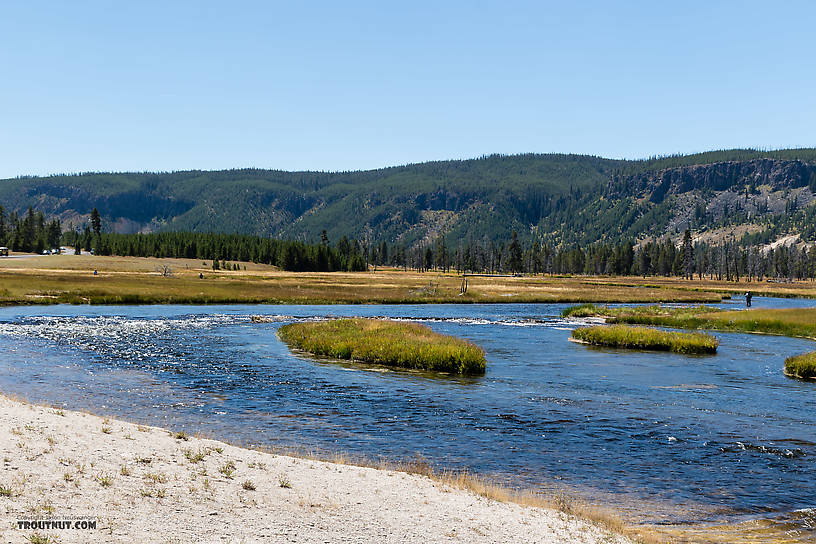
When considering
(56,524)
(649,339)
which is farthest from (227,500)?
(649,339)

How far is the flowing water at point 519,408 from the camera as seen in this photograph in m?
17.6

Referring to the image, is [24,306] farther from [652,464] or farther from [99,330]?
[652,464]

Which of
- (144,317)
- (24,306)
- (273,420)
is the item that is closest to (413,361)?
(273,420)

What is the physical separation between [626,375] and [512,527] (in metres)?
23.8

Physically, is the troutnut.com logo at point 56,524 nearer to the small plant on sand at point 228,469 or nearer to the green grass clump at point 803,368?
the small plant on sand at point 228,469

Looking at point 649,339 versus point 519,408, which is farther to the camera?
point 649,339

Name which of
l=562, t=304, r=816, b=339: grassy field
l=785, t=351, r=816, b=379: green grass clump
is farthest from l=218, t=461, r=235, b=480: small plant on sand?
l=562, t=304, r=816, b=339: grassy field

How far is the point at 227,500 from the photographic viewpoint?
1291cm

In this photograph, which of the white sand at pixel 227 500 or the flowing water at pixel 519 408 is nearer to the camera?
the white sand at pixel 227 500

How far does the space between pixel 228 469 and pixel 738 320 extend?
5788cm

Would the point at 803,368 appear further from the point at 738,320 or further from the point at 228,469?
the point at 228,469

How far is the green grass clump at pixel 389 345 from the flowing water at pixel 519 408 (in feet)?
4.91

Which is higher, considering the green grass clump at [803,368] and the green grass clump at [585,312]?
the green grass clump at [803,368]

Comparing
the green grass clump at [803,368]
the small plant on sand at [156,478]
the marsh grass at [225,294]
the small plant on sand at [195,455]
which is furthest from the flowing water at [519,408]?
the marsh grass at [225,294]
